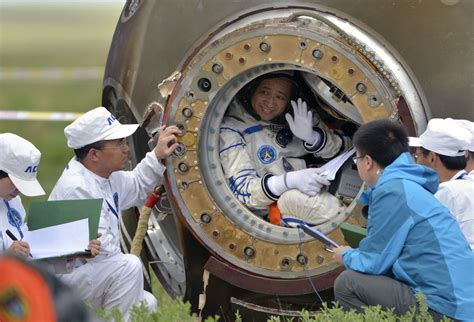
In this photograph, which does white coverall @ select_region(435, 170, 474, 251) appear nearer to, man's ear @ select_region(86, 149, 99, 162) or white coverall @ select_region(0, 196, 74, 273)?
man's ear @ select_region(86, 149, 99, 162)

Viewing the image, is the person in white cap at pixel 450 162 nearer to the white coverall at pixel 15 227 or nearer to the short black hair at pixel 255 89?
the short black hair at pixel 255 89

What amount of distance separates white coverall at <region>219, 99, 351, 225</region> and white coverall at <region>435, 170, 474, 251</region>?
1.72ft

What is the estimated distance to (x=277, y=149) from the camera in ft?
19.8

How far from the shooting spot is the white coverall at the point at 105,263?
559 cm

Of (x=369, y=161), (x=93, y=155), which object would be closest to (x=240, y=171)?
(x=93, y=155)

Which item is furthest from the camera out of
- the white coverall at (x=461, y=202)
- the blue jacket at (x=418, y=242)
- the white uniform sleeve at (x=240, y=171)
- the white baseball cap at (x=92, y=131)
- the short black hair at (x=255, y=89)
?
the short black hair at (x=255, y=89)

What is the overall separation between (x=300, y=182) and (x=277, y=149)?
1.05ft

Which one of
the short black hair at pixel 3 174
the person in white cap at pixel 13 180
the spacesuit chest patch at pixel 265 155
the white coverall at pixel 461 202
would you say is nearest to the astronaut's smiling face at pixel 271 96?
the spacesuit chest patch at pixel 265 155

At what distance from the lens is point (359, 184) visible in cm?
586

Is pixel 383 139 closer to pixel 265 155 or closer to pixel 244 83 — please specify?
pixel 244 83

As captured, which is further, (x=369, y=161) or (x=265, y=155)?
(x=265, y=155)

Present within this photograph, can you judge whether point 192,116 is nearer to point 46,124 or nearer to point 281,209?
point 281,209

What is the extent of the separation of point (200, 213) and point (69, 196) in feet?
2.04

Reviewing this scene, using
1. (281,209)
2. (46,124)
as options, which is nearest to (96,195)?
(281,209)
